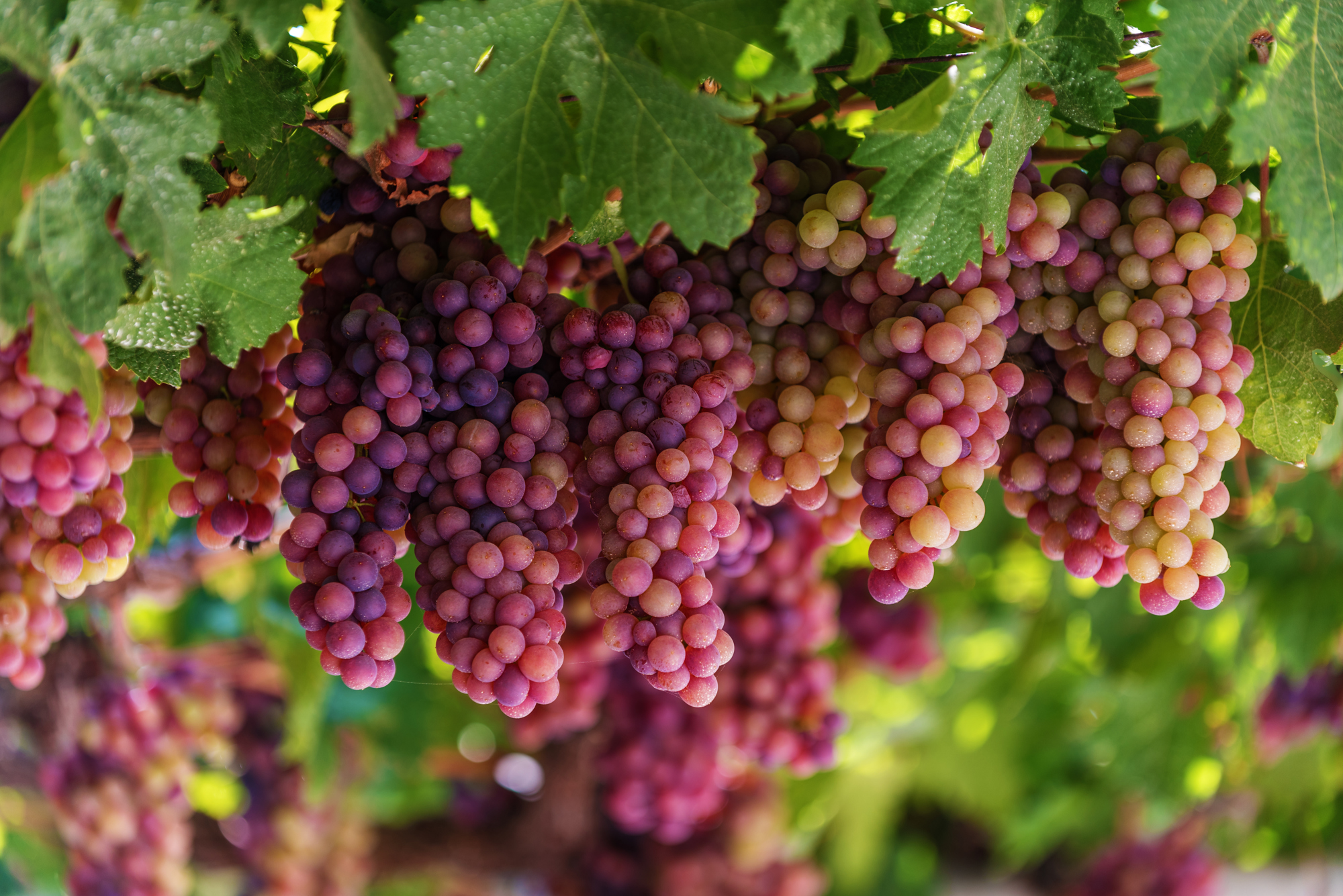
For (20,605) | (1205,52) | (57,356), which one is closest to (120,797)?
(20,605)

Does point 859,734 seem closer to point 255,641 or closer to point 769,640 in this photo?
point 769,640

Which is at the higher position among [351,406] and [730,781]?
[351,406]

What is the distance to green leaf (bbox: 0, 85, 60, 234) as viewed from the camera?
1.50 ft

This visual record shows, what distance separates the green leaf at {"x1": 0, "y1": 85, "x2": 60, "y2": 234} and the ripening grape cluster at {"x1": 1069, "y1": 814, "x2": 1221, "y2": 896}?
83.0 inches

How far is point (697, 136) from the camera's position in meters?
0.49

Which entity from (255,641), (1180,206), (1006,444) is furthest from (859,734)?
(1180,206)

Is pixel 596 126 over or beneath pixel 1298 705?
over

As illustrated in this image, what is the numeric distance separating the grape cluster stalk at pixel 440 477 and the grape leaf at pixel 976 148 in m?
0.21

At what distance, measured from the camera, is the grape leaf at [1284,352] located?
0.58 meters

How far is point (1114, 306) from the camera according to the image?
55cm

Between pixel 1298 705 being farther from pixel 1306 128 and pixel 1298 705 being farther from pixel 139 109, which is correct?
pixel 139 109

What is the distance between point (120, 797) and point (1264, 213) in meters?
1.35

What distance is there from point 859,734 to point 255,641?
1074 mm

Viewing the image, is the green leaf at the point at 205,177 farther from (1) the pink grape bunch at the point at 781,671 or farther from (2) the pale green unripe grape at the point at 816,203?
(1) the pink grape bunch at the point at 781,671
